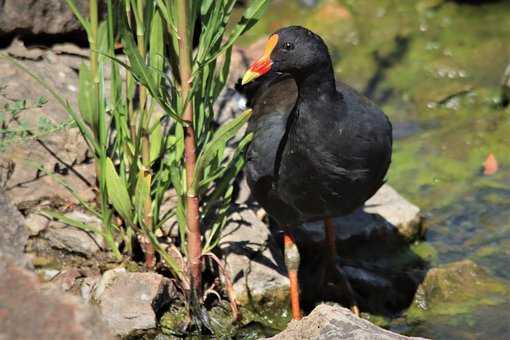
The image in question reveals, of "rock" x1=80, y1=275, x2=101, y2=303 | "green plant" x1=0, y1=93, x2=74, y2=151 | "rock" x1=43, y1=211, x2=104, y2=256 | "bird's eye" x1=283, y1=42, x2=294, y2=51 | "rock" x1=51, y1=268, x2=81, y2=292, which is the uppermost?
"bird's eye" x1=283, y1=42, x2=294, y2=51

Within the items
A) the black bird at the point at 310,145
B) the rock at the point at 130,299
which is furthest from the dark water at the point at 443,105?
the rock at the point at 130,299

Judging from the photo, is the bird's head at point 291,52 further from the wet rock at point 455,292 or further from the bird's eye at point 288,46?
the wet rock at point 455,292

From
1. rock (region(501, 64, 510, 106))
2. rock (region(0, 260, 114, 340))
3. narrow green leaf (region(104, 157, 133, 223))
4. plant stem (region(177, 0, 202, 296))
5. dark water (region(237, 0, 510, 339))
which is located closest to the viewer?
rock (region(0, 260, 114, 340))

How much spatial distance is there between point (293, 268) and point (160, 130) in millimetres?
962

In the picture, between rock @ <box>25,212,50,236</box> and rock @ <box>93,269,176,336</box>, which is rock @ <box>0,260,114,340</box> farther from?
rock @ <box>25,212,50,236</box>

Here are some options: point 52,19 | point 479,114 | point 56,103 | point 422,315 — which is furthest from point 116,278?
point 479,114

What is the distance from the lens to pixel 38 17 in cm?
539

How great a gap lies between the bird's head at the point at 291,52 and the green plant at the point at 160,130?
0.19m

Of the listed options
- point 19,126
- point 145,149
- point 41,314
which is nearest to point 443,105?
point 145,149

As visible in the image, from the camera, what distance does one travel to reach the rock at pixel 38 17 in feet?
17.3

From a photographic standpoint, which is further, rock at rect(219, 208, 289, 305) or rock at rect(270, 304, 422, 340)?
rock at rect(219, 208, 289, 305)

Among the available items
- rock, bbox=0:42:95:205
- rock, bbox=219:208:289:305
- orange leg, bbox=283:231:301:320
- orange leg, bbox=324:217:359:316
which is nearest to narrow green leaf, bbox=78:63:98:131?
rock, bbox=0:42:95:205

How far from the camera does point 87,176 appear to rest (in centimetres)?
476

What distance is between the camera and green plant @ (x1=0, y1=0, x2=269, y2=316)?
3.78 m
